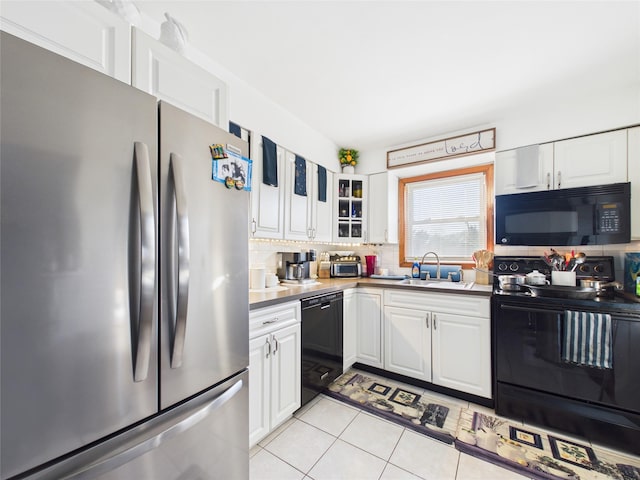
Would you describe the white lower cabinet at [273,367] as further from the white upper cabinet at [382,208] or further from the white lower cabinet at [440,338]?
the white upper cabinet at [382,208]

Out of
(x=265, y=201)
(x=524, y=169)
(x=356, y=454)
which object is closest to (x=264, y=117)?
(x=265, y=201)

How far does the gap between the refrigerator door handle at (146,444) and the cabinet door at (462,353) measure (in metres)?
1.84

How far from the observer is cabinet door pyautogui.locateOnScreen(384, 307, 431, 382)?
2393 millimetres

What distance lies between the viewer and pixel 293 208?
2.60m

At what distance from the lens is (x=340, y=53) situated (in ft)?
6.10

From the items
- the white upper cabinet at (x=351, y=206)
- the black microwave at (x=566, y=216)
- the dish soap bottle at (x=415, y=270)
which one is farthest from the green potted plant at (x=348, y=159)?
the black microwave at (x=566, y=216)

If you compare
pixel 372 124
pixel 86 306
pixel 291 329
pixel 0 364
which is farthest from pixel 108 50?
pixel 372 124

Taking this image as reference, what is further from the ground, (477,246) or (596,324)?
(477,246)

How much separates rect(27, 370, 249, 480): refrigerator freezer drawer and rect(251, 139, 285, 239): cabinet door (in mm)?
1215

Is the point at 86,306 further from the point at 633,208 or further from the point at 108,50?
the point at 633,208

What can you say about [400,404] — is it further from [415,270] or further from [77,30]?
[77,30]

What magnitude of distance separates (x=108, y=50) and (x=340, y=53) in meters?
1.39

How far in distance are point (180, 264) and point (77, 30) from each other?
0.85m

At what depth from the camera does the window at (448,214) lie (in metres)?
2.99
